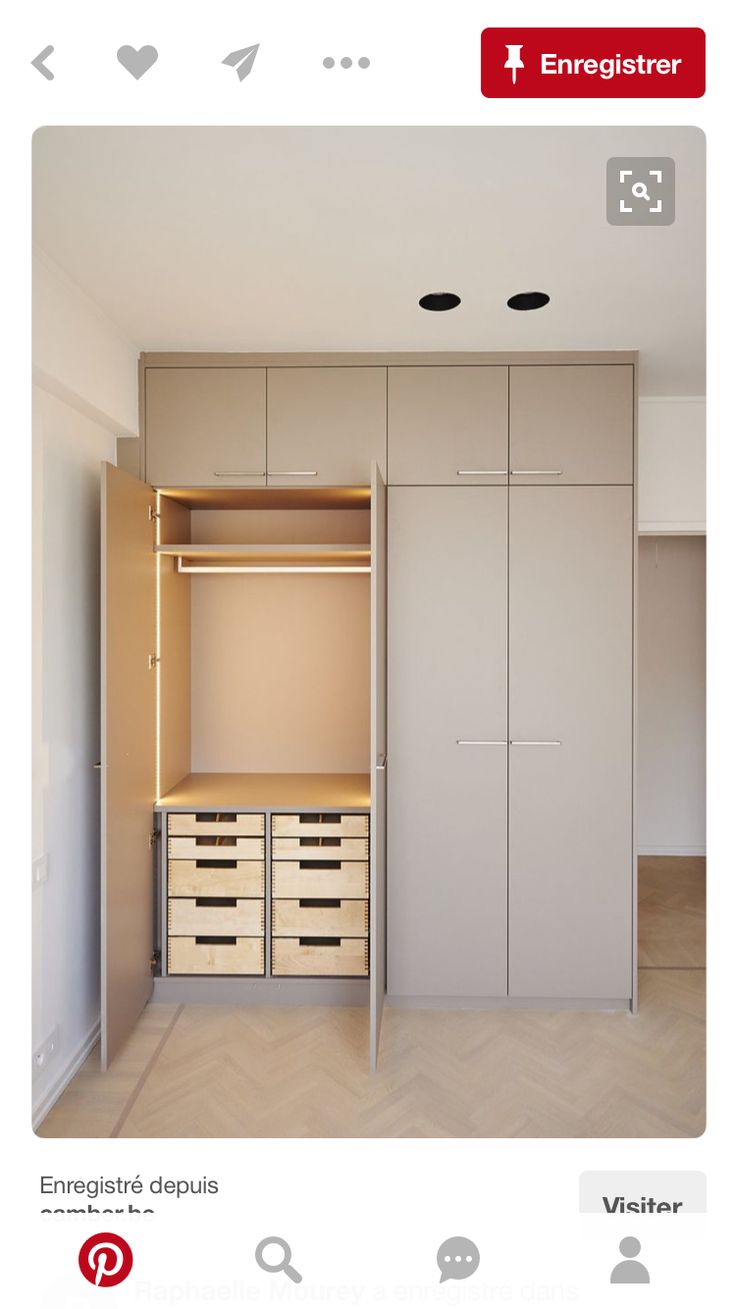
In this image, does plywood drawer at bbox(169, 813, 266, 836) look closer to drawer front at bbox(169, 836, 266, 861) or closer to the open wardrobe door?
drawer front at bbox(169, 836, 266, 861)

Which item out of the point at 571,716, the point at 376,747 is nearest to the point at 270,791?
the point at 376,747

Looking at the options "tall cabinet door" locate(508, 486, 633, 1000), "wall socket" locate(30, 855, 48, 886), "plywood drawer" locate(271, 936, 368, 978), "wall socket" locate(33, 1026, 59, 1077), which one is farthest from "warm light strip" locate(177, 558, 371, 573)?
"wall socket" locate(33, 1026, 59, 1077)

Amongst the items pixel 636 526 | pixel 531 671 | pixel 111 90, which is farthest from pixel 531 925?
pixel 111 90

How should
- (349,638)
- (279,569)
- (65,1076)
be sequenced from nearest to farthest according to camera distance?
(65,1076)
(279,569)
(349,638)

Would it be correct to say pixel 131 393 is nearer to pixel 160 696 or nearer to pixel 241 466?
pixel 241 466

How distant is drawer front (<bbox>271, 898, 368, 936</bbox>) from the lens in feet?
8.88

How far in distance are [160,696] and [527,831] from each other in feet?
4.86

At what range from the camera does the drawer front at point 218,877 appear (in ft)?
8.91

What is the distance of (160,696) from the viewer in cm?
277

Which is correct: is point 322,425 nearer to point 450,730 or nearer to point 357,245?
point 357,245

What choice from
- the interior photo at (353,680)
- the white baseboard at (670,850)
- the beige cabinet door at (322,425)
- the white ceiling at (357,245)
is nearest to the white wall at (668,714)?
the white baseboard at (670,850)
